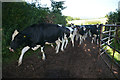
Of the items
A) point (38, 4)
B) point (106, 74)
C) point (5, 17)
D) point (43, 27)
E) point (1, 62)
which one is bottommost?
point (106, 74)

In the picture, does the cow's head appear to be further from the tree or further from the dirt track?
the tree

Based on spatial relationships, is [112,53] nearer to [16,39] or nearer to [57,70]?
[57,70]

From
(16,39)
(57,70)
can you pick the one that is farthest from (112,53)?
(16,39)

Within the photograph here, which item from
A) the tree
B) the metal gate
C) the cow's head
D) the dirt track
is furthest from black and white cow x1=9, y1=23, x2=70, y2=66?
the tree

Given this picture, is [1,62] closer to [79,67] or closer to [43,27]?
[43,27]

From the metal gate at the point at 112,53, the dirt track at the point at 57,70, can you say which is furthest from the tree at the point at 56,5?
the dirt track at the point at 57,70

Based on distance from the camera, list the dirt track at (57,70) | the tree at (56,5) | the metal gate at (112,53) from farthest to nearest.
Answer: the tree at (56,5) → the dirt track at (57,70) → the metal gate at (112,53)

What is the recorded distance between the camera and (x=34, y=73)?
10.1 ft

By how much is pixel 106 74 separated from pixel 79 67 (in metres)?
0.96

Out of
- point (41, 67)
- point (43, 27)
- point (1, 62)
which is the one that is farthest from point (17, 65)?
point (43, 27)

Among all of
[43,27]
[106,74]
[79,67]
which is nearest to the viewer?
[106,74]

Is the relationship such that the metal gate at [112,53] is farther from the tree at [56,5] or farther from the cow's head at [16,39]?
the tree at [56,5]

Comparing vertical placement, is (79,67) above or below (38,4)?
below

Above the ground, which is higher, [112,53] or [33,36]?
[33,36]
